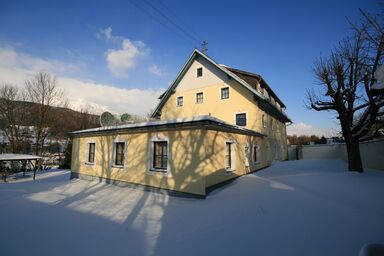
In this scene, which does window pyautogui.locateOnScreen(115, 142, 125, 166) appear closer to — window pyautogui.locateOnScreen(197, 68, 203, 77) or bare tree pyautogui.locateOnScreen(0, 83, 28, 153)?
window pyautogui.locateOnScreen(197, 68, 203, 77)

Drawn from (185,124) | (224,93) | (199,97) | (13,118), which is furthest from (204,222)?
(13,118)

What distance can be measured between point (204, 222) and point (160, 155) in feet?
14.2

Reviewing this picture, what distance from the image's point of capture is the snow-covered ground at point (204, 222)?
377 cm

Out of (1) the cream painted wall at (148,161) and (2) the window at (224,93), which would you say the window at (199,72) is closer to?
(2) the window at (224,93)

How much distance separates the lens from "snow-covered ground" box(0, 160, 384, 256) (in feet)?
12.4

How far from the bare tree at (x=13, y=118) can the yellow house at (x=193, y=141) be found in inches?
604

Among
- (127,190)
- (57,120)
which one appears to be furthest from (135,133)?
(57,120)

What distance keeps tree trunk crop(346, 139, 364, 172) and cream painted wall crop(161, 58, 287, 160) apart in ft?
18.9

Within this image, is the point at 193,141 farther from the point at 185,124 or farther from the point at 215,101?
the point at 215,101

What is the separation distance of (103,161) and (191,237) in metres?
8.74

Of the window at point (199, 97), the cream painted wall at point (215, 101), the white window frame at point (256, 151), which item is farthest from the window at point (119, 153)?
the window at point (199, 97)

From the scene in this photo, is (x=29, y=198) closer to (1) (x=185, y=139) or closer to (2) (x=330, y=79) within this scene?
(1) (x=185, y=139)

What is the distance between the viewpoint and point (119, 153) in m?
10.4

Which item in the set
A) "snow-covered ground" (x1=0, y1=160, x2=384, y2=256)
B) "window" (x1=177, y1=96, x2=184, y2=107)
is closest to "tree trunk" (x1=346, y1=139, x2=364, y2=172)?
"snow-covered ground" (x1=0, y1=160, x2=384, y2=256)
